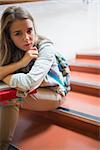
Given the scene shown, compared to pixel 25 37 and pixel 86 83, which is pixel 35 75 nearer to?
pixel 25 37

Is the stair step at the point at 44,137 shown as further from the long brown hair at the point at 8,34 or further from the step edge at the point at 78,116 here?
the long brown hair at the point at 8,34

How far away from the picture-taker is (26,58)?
3.19 ft

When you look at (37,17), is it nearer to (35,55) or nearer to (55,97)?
(35,55)

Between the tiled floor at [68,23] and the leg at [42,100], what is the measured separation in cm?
32

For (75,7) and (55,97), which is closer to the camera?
(55,97)

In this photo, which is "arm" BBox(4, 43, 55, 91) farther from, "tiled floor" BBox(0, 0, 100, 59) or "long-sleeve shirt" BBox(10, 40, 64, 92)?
"tiled floor" BBox(0, 0, 100, 59)

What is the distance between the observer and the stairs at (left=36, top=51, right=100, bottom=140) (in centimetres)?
118

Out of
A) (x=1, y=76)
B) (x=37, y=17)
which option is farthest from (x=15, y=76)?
(x=37, y=17)

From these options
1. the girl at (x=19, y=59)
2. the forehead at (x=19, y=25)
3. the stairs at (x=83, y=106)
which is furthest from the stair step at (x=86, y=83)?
the forehead at (x=19, y=25)

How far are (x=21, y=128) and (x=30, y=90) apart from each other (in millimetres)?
343

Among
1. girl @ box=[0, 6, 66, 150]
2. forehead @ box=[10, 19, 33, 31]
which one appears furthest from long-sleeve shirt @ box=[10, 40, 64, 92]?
forehead @ box=[10, 19, 33, 31]

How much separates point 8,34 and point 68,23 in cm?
93

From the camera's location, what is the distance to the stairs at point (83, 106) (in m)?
1.18

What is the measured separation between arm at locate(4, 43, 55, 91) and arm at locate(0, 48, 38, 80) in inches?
1.0
